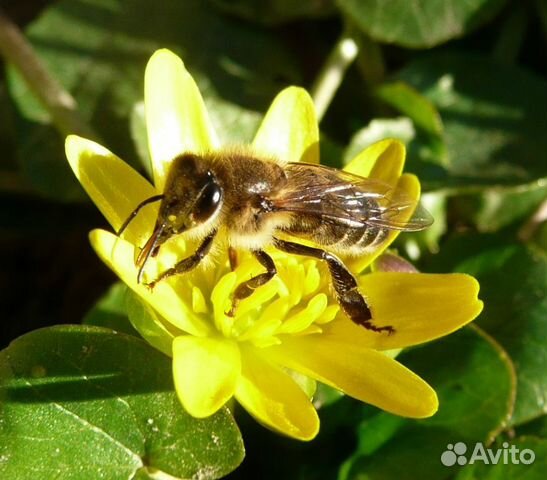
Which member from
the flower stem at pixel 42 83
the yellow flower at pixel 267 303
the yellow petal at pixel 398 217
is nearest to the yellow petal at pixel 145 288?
the yellow flower at pixel 267 303

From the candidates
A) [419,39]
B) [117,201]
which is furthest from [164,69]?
[419,39]

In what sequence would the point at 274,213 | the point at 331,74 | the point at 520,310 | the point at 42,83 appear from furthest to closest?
the point at 331,74, the point at 42,83, the point at 520,310, the point at 274,213

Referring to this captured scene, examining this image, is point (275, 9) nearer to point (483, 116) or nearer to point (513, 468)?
point (483, 116)

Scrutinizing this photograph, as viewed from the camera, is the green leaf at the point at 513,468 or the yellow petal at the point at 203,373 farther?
the green leaf at the point at 513,468

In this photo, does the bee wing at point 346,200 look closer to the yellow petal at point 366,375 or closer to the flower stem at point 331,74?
the yellow petal at point 366,375

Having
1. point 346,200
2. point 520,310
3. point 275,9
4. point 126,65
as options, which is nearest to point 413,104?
point 275,9
